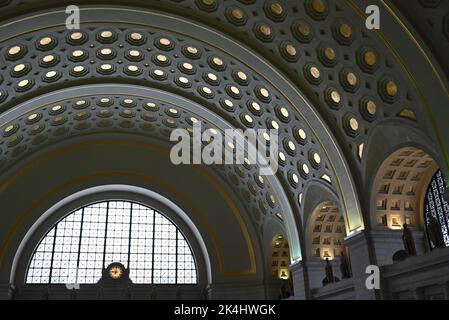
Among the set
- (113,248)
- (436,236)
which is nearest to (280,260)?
(113,248)

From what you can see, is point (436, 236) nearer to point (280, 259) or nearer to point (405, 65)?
point (405, 65)

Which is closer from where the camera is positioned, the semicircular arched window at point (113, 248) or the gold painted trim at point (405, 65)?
the gold painted trim at point (405, 65)

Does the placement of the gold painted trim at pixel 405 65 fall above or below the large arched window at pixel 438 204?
above

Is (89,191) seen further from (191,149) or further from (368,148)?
(368,148)

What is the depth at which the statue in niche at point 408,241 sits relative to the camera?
18.8 meters

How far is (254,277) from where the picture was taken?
32250 millimetres

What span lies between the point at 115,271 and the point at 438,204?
69.9 ft

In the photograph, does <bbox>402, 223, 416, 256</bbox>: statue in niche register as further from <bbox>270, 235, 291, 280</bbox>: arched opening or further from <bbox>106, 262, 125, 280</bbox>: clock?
<bbox>106, 262, 125, 280</bbox>: clock

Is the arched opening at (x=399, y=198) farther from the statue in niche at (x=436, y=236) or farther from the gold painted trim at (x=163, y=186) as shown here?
the gold painted trim at (x=163, y=186)

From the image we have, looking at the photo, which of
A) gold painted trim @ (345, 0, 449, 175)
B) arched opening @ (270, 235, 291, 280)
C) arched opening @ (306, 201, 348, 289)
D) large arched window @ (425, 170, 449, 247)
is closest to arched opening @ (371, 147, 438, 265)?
large arched window @ (425, 170, 449, 247)

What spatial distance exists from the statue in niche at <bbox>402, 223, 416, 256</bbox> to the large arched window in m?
1.83

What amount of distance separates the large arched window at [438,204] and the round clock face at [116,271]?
66.7 feet

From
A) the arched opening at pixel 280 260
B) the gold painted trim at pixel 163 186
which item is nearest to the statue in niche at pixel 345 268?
the arched opening at pixel 280 260
